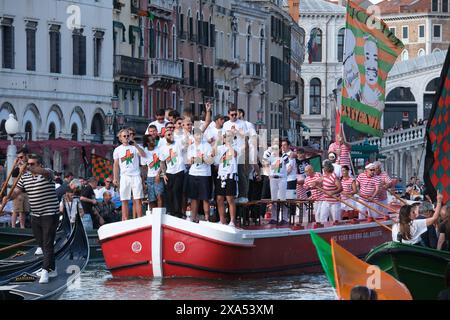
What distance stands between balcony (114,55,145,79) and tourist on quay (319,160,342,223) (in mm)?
24238

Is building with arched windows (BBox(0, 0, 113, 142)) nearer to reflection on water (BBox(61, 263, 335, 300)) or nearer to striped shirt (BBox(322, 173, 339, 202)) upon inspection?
striped shirt (BBox(322, 173, 339, 202))

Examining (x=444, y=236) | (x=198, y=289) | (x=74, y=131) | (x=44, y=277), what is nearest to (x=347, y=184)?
(x=198, y=289)

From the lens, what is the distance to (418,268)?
18.1 metres

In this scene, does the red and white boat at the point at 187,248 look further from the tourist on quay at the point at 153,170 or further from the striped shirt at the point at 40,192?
the striped shirt at the point at 40,192

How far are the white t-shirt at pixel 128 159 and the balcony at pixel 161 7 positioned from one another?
101 feet

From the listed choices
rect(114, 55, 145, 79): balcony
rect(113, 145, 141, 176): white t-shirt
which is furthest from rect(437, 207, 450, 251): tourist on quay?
rect(114, 55, 145, 79): balcony

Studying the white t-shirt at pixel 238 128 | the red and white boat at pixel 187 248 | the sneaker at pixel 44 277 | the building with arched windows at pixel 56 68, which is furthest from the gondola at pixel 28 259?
the building with arched windows at pixel 56 68

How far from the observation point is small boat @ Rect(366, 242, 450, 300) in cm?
1800

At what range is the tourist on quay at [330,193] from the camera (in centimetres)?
2570

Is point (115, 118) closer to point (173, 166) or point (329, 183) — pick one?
point (329, 183)

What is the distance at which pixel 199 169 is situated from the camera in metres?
23.1

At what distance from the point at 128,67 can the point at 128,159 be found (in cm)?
2830
